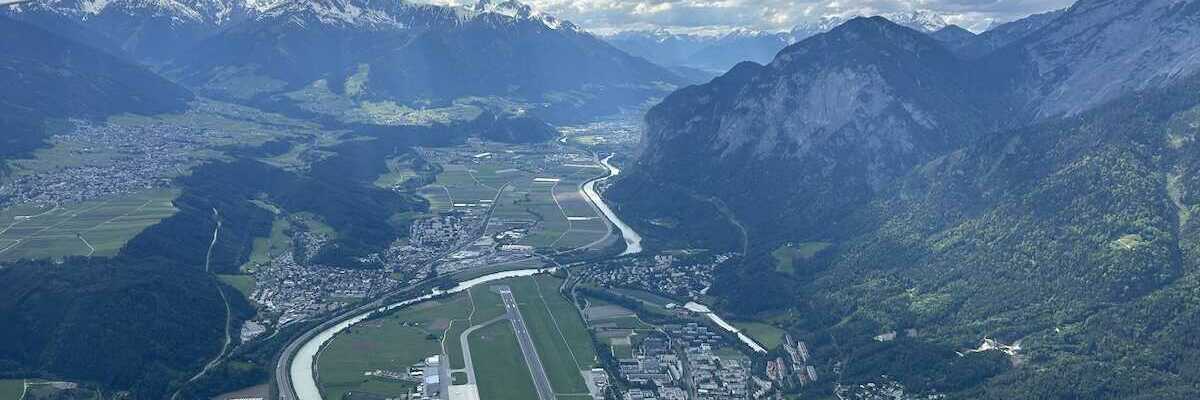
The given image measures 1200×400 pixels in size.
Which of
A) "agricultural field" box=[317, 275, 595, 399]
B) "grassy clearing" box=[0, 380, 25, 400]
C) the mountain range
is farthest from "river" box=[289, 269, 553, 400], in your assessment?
the mountain range

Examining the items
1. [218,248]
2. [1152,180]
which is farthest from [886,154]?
[218,248]

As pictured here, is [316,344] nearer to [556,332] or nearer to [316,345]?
[316,345]

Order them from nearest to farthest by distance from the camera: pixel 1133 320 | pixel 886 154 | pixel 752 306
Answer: pixel 1133 320 → pixel 752 306 → pixel 886 154

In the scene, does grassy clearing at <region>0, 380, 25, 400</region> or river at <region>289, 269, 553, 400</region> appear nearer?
grassy clearing at <region>0, 380, 25, 400</region>

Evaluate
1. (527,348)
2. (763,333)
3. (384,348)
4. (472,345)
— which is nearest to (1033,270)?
(763,333)

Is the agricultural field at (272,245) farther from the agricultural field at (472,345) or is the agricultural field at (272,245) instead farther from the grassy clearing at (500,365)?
the grassy clearing at (500,365)

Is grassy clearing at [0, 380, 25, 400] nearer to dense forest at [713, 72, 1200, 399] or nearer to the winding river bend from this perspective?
the winding river bend

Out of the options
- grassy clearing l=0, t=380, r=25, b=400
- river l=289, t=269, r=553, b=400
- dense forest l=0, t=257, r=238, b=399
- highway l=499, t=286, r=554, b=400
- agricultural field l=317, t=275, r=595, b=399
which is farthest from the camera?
agricultural field l=317, t=275, r=595, b=399

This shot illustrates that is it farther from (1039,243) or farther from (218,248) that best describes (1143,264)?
(218,248)
